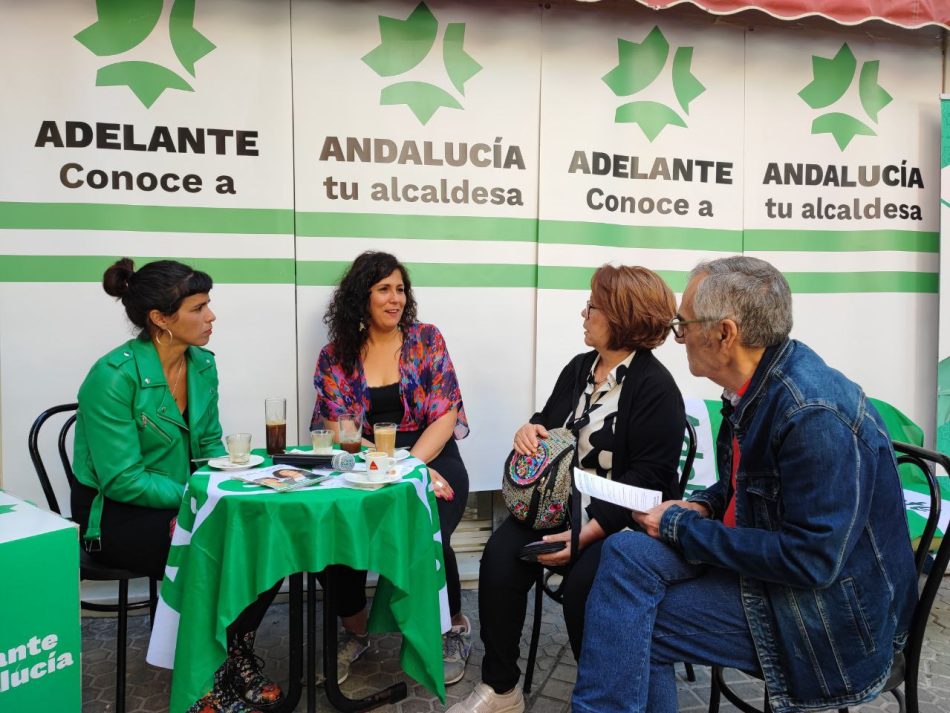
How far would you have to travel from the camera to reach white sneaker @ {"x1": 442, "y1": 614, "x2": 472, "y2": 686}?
278cm

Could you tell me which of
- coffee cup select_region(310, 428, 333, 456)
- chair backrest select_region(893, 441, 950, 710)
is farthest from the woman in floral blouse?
chair backrest select_region(893, 441, 950, 710)

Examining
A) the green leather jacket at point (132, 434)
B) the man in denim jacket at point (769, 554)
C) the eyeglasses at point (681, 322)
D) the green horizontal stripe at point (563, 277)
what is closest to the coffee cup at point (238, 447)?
the green leather jacket at point (132, 434)

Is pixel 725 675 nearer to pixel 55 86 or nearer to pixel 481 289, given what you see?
pixel 481 289

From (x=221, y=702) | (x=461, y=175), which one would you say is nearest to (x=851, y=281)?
(x=461, y=175)

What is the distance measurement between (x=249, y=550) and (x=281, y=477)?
0.26 meters

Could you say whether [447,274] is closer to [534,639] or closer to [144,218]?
[144,218]

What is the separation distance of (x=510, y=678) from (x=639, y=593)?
933mm

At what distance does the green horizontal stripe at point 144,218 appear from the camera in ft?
10.4

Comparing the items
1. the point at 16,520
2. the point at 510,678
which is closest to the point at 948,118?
the point at 510,678

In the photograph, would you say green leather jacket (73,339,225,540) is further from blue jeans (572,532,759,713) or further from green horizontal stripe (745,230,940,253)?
green horizontal stripe (745,230,940,253)

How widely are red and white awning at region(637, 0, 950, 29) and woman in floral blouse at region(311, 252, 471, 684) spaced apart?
173cm

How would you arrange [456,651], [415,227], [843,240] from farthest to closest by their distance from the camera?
1. [843,240]
2. [415,227]
3. [456,651]

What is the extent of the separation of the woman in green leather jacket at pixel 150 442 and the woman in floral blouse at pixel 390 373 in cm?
56

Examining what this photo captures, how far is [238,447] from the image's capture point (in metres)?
2.45
